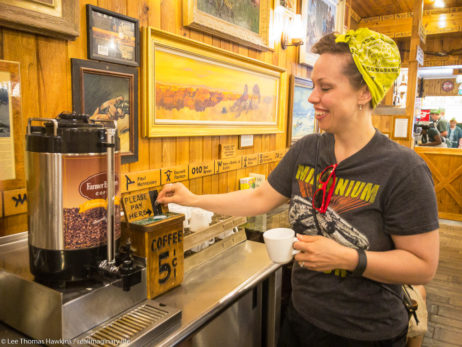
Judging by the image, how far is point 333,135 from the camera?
51.8 inches

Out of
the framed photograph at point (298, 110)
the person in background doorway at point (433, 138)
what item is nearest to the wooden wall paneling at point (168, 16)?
the framed photograph at point (298, 110)

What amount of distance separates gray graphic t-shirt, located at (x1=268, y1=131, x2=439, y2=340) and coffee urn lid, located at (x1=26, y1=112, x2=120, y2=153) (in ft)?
2.36

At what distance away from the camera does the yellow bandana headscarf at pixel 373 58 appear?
3.68 ft

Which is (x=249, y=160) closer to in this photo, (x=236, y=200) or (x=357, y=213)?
(x=236, y=200)

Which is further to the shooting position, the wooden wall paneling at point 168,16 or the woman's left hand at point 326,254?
the wooden wall paneling at point 168,16

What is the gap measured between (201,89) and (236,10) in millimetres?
602

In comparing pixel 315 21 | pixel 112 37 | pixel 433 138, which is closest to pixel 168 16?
pixel 112 37

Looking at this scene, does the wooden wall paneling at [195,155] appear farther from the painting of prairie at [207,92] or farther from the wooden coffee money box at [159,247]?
the wooden coffee money box at [159,247]

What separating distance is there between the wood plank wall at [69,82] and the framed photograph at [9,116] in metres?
0.02

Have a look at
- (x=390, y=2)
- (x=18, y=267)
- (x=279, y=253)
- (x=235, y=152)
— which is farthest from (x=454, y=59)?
(x=18, y=267)

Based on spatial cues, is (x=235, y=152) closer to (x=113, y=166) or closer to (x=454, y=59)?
(x=113, y=166)

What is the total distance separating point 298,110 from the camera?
3.34 meters

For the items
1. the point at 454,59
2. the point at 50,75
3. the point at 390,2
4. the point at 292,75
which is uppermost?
the point at 390,2

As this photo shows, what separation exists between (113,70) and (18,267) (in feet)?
2.96
